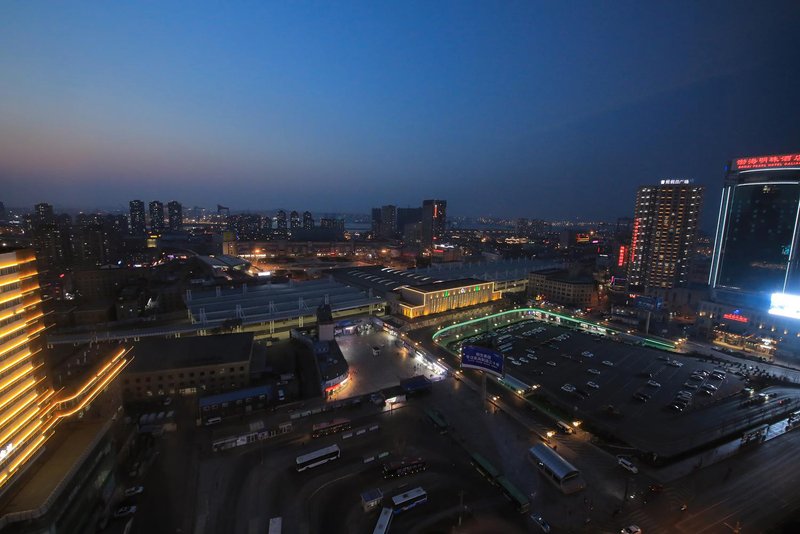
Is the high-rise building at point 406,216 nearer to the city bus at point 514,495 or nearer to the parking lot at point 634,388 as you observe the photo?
the parking lot at point 634,388

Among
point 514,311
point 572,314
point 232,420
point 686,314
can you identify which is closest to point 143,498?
point 232,420

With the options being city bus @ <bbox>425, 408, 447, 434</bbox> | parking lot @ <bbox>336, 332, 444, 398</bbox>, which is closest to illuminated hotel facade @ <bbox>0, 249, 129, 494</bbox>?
parking lot @ <bbox>336, 332, 444, 398</bbox>

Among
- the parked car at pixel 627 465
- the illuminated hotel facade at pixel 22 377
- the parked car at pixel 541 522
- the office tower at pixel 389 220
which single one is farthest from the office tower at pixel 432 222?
the illuminated hotel facade at pixel 22 377

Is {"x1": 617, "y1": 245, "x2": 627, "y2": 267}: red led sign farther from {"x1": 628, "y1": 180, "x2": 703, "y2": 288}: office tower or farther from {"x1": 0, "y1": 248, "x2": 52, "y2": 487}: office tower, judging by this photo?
{"x1": 0, "y1": 248, "x2": 52, "y2": 487}: office tower

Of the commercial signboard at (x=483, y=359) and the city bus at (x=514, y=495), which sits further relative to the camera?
the commercial signboard at (x=483, y=359)

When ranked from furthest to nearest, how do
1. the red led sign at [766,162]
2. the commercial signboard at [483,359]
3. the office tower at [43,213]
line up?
the office tower at [43,213] < the red led sign at [766,162] < the commercial signboard at [483,359]

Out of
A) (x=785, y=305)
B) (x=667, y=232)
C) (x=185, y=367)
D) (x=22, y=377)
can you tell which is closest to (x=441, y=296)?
(x=185, y=367)
